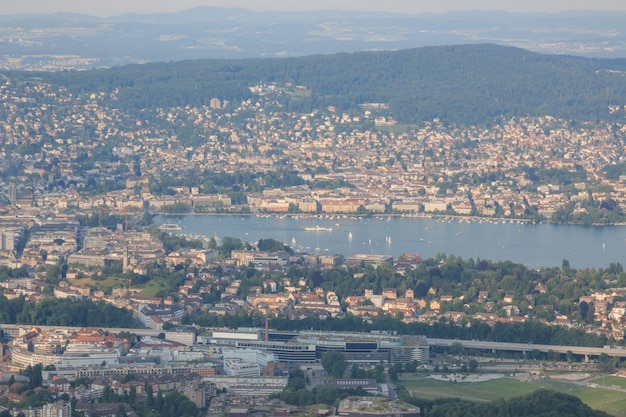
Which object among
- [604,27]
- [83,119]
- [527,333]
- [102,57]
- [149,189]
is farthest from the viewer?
[604,27]

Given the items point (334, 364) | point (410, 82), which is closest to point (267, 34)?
point (410, 82)

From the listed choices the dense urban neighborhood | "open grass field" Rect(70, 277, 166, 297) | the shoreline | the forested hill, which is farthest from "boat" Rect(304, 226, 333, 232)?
the forested hill

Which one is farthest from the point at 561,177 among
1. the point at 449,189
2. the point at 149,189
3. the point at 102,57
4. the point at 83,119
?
the point at 102,57

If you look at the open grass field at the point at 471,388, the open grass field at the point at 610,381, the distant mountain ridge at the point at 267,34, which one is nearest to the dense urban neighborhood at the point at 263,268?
the open grass field at the point at 471,388

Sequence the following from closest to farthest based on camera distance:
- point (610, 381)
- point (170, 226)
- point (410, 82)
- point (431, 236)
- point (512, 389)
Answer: point (512, 389) → point (610, 381) → point (431, 236) → point (170, 226) → point (410, 82)

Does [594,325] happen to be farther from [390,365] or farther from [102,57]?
[102,57]

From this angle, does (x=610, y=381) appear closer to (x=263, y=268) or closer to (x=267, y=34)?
(x=263, y=268)
